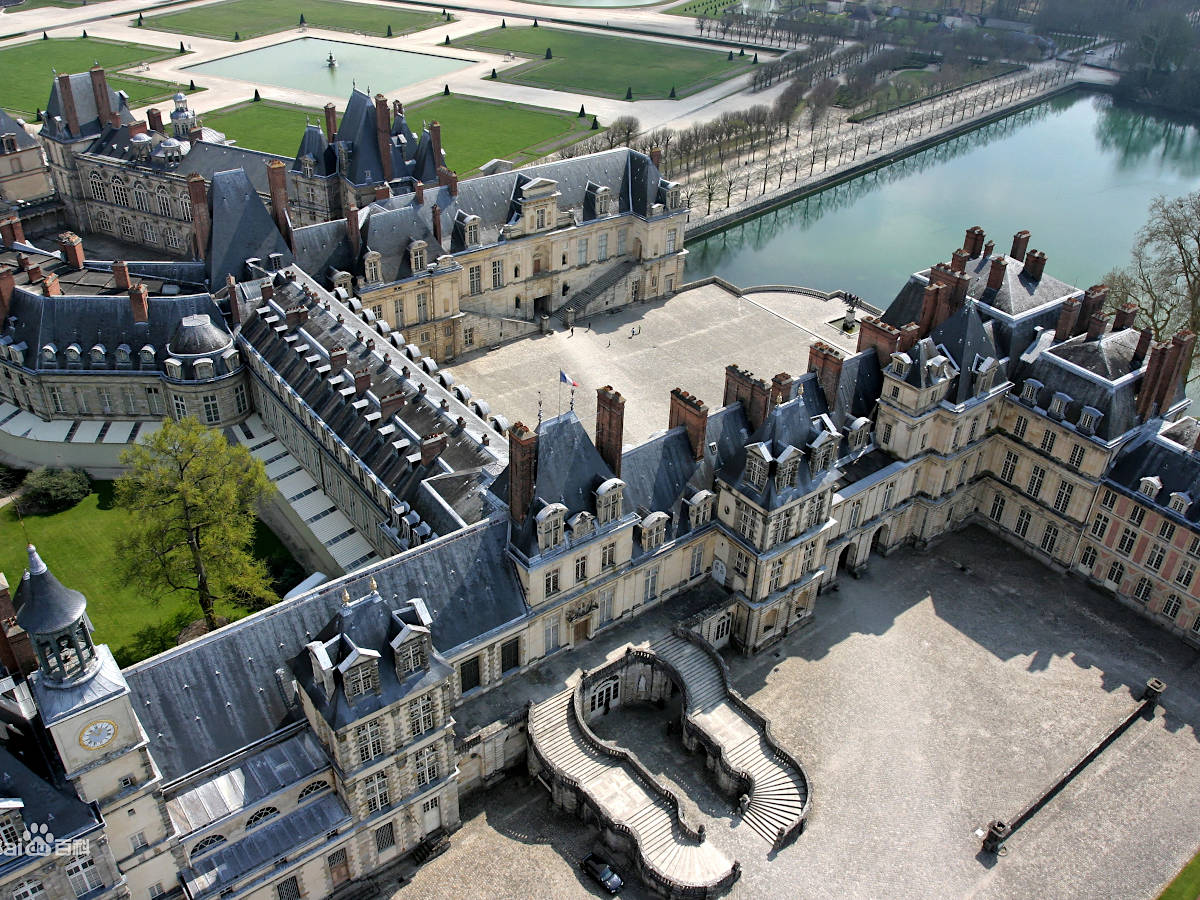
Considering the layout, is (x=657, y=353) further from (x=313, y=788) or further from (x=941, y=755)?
(x=313, y=788)

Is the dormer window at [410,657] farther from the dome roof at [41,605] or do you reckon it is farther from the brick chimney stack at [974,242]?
the brick chimney stack at [974,242]

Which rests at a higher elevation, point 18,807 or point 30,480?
point 18,807

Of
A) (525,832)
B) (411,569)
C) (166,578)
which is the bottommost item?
(525,832)

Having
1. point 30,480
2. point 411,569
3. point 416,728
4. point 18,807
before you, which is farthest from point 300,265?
point 18,807

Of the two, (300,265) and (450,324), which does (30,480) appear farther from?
(450,324)

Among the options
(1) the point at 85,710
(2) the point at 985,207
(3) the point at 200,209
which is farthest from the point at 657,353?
(2) the point at 985,207

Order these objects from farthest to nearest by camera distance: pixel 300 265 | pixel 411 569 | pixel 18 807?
pixel 300 265, pixel 411 569, pixel 18 807
